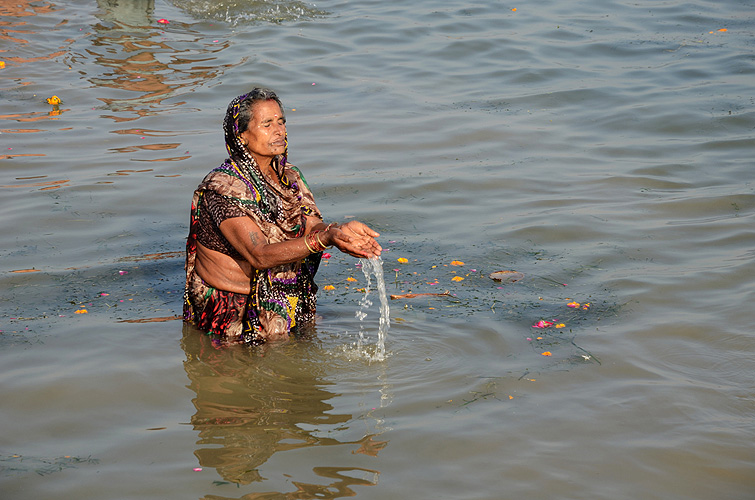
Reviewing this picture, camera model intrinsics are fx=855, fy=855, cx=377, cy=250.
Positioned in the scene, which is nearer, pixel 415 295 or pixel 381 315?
pixel 381 315

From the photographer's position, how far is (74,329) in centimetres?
493

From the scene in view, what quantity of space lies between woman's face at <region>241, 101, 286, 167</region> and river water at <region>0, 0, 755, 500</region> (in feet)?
3.57

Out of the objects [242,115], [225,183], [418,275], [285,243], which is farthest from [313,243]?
[418,275]

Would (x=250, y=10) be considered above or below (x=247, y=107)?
above

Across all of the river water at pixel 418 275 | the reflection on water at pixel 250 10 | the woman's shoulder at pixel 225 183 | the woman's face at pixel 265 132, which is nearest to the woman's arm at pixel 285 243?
the woman's shoulder at pixel 225 183

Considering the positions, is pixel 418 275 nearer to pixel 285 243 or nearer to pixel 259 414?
pixel 285 243

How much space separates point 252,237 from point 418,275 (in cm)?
170

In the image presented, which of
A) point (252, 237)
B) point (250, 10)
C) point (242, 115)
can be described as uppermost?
point (250, 10)

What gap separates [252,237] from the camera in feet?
14.2

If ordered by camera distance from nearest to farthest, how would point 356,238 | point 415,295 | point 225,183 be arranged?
point 356,238
point 225,183
point 415,295

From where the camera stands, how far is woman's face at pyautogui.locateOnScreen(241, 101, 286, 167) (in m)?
4.47

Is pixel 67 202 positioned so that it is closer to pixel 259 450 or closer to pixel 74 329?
pixel 74 329

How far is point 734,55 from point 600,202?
5.04m

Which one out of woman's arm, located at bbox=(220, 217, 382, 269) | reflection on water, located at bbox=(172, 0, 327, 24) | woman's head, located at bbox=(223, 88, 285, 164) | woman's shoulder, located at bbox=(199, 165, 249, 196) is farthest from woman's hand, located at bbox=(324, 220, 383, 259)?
reflection on water, located at bbox=(172, 0, 327, 24)
